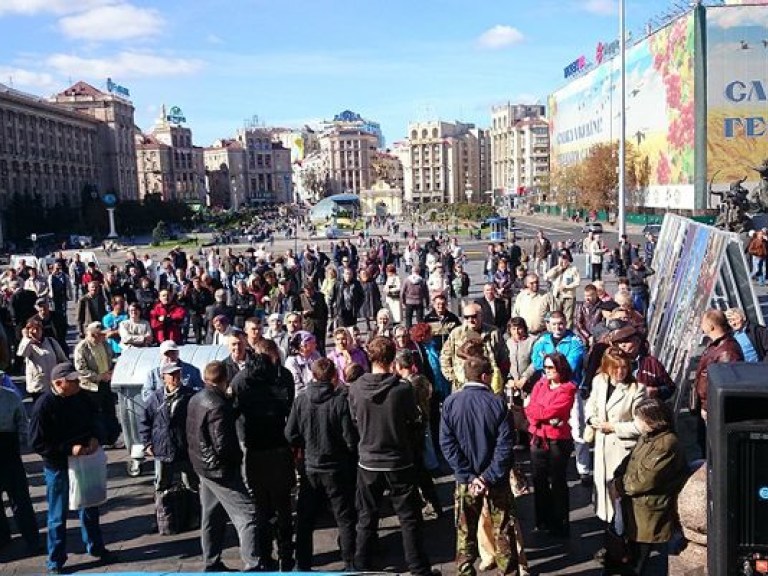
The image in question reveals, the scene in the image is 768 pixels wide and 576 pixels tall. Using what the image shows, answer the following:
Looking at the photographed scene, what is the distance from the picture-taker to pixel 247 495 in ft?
19.1

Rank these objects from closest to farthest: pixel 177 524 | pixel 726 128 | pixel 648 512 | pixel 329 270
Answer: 1. pixel 648 512
2. pixel 177 524
3. pixel 329 270
4. pixel 726 128

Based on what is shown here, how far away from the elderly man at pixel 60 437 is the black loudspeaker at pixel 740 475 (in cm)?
473

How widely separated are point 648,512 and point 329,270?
1167 cm

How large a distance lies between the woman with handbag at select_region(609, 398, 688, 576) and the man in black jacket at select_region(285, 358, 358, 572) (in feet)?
6.33

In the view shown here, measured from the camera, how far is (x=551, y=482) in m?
6.37

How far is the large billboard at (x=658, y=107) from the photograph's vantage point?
165 feet

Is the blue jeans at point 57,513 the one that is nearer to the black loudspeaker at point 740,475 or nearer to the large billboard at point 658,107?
the black loudspeaker at point 740,475

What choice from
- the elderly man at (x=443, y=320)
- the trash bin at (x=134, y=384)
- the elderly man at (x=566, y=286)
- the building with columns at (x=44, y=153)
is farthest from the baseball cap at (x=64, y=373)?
the building with columns at (x=44, y=153)

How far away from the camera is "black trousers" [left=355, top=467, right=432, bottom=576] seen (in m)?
5.52

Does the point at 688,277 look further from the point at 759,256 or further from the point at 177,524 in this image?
the point at 759,256

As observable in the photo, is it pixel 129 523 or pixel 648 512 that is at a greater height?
→ pixel 648 512

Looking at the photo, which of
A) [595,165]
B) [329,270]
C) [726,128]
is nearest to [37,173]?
[595,165]

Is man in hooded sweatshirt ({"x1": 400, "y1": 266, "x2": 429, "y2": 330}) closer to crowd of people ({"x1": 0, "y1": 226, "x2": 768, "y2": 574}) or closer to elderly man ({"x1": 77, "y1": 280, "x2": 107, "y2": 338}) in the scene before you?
elderly man ({"x1": 77, "y1": 280, "x2": 107, "y2": 338})

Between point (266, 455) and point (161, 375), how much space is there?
1.59 meters
